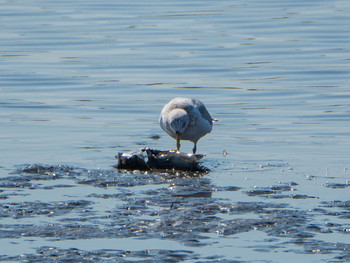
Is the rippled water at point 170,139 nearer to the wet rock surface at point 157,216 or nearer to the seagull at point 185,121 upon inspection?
the wet rock surface at point 157,216

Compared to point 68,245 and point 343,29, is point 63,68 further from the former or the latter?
point 68,245

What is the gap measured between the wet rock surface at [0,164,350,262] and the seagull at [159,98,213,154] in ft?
7.11

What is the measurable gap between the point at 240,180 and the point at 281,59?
33.7ft

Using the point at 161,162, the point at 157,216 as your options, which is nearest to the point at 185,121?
the point at 161,162

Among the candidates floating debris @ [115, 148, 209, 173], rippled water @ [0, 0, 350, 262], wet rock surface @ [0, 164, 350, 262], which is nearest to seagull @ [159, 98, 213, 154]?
rippled water @ [0, 0, 350, 262]

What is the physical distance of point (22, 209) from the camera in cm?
744

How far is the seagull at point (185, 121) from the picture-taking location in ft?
36.4

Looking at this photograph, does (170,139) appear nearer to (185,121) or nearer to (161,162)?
(185,121)

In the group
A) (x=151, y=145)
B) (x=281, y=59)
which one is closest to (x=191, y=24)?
(x=281, y=59)

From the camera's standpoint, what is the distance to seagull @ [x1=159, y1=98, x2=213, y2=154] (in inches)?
437

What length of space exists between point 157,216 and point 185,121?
3.99 meters

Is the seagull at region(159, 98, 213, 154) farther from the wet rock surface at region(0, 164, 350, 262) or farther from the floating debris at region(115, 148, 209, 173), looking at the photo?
the wet rock surface at region(0, 164, 350, 262)

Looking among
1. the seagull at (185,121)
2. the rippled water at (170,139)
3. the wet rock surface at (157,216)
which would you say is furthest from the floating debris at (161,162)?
the seagull at (185,121)

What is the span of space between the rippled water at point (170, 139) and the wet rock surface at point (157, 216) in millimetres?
16
